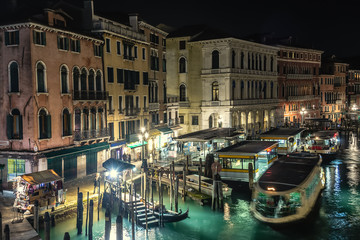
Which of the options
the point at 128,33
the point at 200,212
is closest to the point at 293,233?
the point at 200,212

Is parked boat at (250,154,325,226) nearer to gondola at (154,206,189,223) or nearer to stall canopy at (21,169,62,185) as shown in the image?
gondola at (154,206,189,223)

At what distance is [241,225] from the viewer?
20109mm

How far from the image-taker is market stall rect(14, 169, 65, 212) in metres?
18.6

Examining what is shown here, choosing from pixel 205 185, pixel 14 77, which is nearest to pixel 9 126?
pixel 14 77

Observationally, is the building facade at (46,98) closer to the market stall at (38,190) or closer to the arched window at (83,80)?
the arched window at (83,80)

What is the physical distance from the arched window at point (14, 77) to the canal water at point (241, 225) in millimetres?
8397

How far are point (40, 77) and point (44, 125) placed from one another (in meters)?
2.76

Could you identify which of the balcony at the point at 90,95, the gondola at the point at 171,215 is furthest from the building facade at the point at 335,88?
the gondola at the point at 171,215

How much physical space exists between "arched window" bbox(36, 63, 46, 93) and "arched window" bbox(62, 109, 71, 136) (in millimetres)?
2182

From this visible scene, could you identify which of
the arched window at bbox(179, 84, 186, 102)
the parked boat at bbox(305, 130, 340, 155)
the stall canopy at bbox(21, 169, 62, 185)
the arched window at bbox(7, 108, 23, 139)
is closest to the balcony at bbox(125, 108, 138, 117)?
the arched window at bbox(7, 108, 23, 139)

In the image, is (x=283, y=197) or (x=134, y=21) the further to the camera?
(x=134, y=21)

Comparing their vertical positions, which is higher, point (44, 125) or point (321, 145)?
point (44, 125)

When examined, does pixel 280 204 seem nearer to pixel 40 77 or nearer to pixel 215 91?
pixel 40 77

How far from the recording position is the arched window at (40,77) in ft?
74.9
